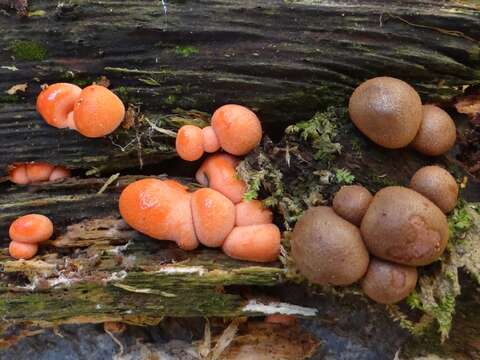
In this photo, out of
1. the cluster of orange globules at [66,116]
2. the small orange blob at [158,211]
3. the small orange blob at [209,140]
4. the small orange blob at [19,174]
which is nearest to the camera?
the small orange blob at [158,211]

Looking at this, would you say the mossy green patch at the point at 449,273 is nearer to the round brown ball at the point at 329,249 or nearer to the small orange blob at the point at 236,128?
the round brown ball at the point at 329,249

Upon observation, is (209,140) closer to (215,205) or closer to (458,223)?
(215,205)

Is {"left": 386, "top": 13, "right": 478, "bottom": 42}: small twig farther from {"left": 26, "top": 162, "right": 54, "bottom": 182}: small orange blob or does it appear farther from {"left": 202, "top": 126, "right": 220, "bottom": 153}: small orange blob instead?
{"left": 26, "top": 162, "right": 54, "bottom": 182}: small orange blob

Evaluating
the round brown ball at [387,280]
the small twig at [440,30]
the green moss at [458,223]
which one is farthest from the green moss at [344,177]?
the small twig at [440,30]

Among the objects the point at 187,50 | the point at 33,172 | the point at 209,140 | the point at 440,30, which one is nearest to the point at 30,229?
the point at 33,172

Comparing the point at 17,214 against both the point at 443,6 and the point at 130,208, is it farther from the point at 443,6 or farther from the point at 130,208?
the point at 443,6

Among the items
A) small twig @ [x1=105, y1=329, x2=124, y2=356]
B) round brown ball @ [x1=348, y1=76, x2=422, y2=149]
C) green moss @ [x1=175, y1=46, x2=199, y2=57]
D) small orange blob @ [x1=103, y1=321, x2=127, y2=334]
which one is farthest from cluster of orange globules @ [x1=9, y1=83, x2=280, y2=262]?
small twig @ [x1=105, y1=329, x2=124, y2=356]
